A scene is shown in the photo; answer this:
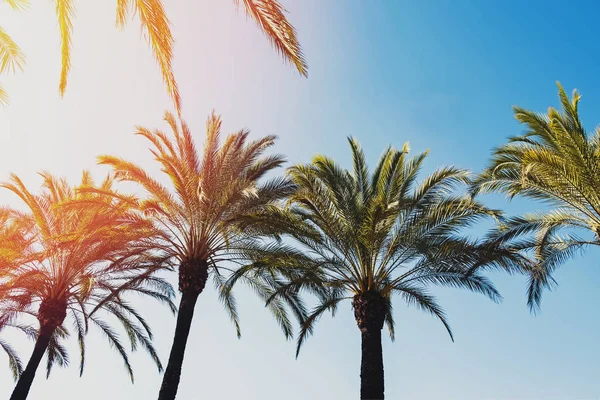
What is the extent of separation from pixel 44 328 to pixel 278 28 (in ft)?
47.3

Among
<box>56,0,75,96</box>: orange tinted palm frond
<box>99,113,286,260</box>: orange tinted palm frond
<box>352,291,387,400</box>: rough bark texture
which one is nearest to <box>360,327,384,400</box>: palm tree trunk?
<box>352,291,387,400</box>: rough bark texture

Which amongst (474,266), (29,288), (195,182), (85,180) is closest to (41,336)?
(29,288)

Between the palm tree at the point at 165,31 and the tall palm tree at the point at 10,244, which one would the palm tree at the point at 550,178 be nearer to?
the palm tree at the point at 165,31

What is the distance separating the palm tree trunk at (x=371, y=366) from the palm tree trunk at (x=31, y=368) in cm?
1088

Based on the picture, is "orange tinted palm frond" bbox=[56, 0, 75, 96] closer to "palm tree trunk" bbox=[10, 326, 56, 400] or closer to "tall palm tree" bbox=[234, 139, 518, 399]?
"tall palm tree" bbox=[234, 139, 518, 399]

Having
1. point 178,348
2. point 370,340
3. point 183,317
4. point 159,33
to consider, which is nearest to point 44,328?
point 183,317

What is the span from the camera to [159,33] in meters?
7.03

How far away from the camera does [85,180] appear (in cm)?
1822

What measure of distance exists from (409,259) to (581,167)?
4.74 metres

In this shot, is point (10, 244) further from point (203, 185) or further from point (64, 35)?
point (64, 35)

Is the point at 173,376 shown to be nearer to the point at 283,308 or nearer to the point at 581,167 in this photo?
the point at 283,308

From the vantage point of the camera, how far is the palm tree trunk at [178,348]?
40.1ft

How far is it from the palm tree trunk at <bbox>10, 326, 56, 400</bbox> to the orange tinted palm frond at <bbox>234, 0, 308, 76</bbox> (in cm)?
1424

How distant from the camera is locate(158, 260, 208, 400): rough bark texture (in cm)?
1231
